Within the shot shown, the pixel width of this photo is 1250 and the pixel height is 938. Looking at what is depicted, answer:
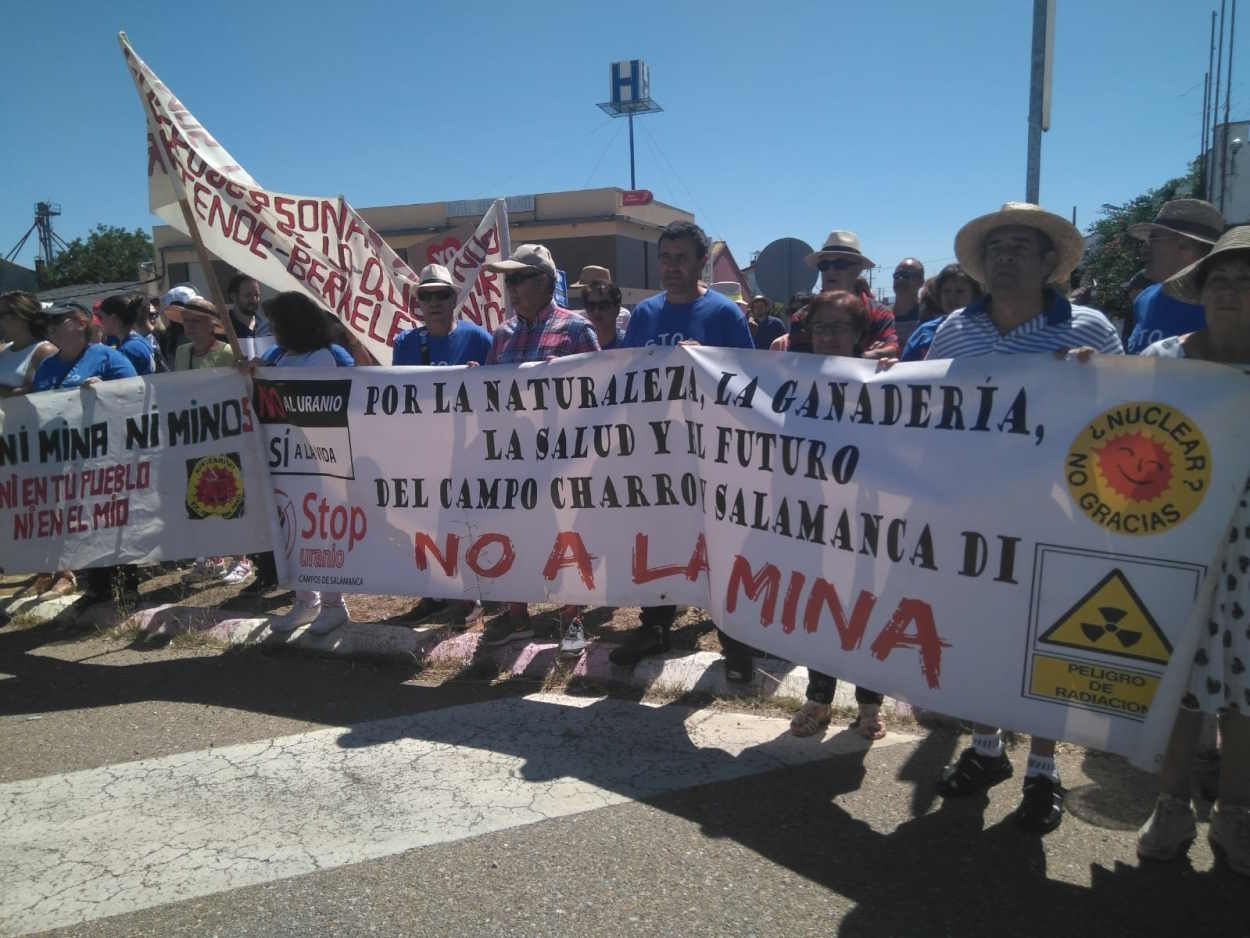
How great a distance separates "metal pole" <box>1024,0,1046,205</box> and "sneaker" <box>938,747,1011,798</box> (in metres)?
4.86

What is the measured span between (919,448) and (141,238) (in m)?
77.8

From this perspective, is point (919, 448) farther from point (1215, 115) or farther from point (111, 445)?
point (1215, 115)

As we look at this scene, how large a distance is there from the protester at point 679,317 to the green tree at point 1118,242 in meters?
17.4

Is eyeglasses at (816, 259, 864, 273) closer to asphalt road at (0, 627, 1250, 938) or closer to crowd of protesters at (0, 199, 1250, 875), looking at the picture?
crowd of protesters at (0, 199, 1250, 875)

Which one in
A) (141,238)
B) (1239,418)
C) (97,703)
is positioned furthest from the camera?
(141,238)

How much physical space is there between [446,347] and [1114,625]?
12.4 feet

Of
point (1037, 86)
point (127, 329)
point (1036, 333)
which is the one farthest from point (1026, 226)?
point (127, 329)

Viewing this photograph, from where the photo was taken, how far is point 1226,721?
2729 mm

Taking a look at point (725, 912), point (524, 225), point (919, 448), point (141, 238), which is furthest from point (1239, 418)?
point (141, 238)

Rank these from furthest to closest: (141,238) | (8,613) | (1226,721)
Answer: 1. (141,238)
2. (8,613)
3. (1226,721)

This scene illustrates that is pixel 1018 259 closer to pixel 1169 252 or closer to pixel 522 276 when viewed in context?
pixel 1169 252

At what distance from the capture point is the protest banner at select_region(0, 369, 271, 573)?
506cm

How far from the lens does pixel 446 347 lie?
205 inches

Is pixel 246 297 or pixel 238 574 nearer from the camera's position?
pixel 238 574
